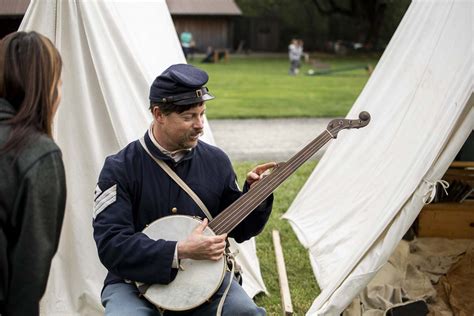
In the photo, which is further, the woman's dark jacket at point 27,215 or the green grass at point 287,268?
the green grass at point 287,268

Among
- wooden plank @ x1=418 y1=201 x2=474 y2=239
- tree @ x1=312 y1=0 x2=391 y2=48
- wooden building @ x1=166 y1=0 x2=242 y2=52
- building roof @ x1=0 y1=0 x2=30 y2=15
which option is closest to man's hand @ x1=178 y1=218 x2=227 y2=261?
building roof @ x1=0 y1=0 x2=30 y2=15

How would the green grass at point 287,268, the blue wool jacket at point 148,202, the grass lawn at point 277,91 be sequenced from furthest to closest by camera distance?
the grass lawn at point 277,91, the green grass at point 287,268, the blue wool jacket at point 148,202

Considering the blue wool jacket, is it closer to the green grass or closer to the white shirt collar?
the white shirt collar

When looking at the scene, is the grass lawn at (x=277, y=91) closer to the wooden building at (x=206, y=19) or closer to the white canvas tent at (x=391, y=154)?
the wooden building at (x=206, y=19)

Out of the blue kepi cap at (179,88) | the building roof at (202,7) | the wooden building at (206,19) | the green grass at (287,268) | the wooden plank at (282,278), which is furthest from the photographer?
the wooden building at (206,19)

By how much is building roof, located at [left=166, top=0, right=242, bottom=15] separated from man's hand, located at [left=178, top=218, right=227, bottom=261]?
35219 mm

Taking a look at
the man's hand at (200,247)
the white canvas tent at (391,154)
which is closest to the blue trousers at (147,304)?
the man's hand at (200,247)

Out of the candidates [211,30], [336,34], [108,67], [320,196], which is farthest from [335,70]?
[108,67]

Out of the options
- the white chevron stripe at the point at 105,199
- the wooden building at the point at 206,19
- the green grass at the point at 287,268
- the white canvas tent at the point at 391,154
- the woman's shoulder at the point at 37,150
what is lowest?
the wooden building at the point at 206,19

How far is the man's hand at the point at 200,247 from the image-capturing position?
3148mm

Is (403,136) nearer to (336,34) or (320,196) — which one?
(320,196)

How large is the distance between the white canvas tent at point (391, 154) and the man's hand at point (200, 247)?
1161 millimetres

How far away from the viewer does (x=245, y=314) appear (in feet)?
10.7

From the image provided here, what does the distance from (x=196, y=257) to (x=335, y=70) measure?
2458cm
